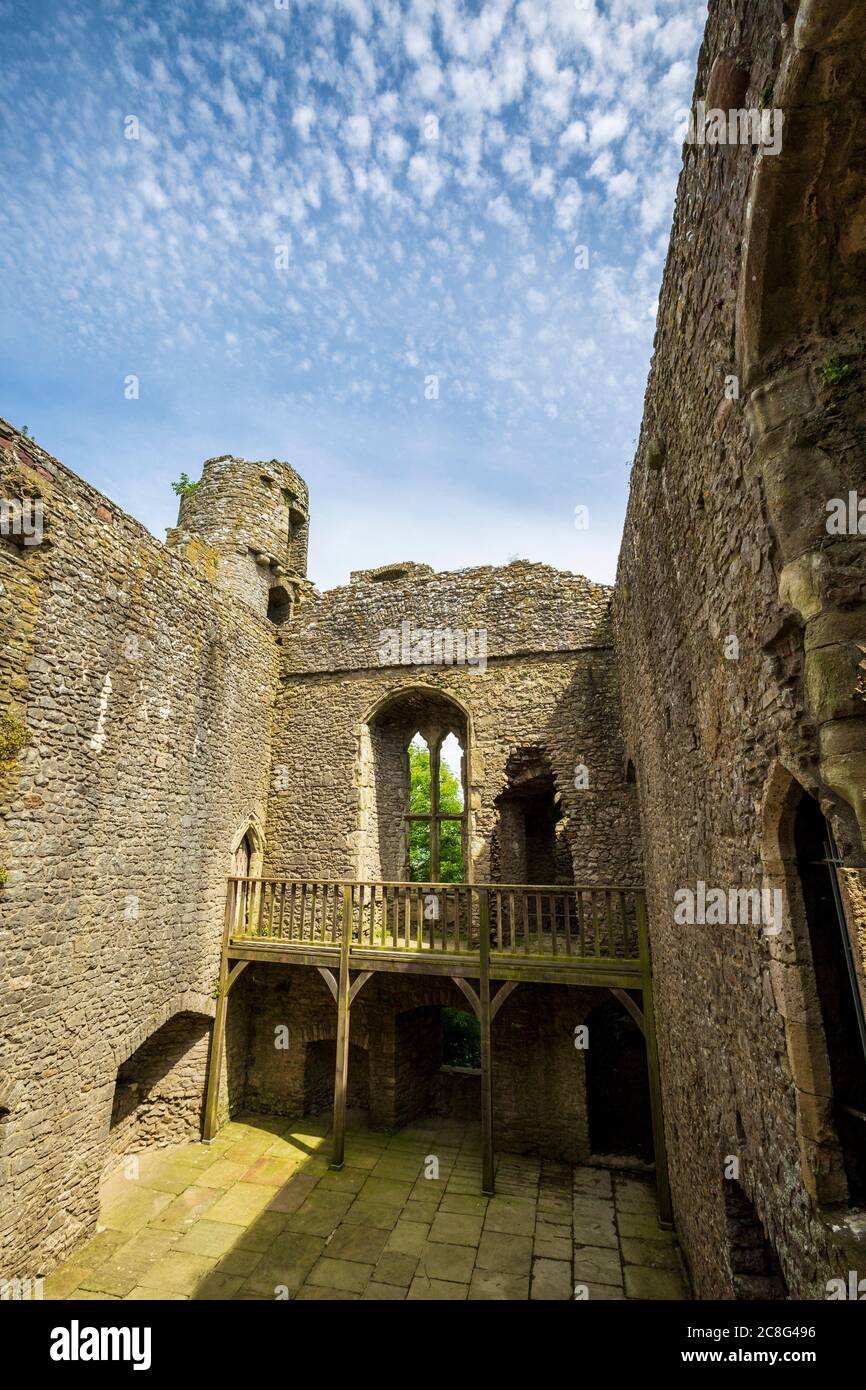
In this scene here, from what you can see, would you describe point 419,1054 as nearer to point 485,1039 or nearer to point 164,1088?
point 485,1039

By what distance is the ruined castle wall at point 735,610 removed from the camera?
244 centimetres

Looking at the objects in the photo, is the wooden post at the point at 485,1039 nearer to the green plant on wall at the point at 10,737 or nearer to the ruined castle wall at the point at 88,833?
the ruined castle wall at the point at 88,833

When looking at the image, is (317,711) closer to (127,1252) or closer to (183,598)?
(183,598)

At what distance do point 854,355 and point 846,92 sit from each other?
0.86 meters

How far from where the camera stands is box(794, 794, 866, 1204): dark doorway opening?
249cm

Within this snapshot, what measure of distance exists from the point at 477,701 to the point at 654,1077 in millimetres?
5557

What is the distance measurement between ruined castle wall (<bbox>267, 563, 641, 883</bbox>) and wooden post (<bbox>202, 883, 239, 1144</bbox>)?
1.45 metres

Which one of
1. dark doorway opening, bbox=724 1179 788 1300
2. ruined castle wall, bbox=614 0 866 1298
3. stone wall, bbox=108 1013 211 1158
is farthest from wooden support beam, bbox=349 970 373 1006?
dark doorway opening, bbox=724 1179 788 1300

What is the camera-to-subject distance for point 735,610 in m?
3.15

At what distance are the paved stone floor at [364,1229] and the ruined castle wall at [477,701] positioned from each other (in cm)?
366

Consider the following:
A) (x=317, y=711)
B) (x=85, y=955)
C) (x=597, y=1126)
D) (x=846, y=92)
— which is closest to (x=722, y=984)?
(x=846, y=92)

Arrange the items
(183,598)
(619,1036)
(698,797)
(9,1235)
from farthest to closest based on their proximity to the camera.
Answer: (619,1036) → (183,598) → (9,1235) → (698,797)

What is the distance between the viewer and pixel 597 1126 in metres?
9.37

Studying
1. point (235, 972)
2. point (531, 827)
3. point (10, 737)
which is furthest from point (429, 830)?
point (10, 737)
